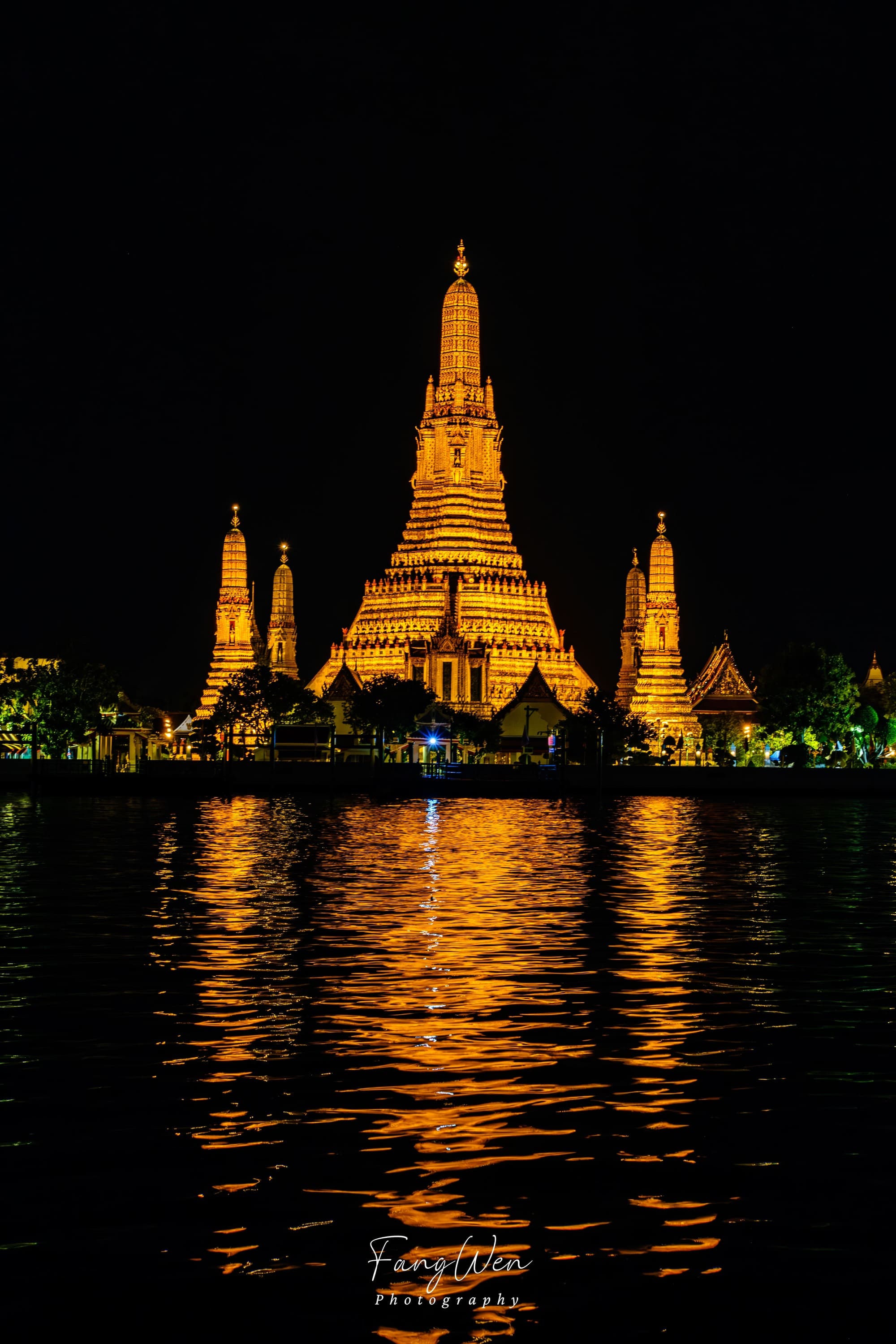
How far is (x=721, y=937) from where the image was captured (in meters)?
31.1

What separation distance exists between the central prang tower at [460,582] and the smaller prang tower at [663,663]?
4.62 meters

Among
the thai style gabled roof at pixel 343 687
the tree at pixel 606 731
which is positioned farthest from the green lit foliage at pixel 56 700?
the tree at pixel 606 731

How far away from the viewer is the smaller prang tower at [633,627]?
462 ft

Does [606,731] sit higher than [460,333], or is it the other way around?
[460,333]

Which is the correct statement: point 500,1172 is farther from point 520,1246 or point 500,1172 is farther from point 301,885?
point 301,885

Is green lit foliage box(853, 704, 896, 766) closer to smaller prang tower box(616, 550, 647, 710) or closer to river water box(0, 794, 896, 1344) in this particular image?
smaller prang tower box(616, 550, 647, 710)

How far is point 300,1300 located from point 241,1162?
3120 mm

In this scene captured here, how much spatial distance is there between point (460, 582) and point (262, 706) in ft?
56.4

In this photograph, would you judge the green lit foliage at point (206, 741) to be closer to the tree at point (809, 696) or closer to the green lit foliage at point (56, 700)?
the green lit foliage at point (56, 700)

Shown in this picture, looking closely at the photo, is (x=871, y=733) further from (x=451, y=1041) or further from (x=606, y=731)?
(x=451, y=1041)

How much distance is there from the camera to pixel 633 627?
145 m

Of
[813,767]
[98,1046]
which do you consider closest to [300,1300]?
[98,1046]

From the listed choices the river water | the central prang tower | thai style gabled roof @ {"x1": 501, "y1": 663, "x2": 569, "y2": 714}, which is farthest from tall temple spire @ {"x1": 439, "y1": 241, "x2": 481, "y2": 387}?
the river water

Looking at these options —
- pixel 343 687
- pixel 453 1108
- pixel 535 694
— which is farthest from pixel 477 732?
pixel 453 1108
